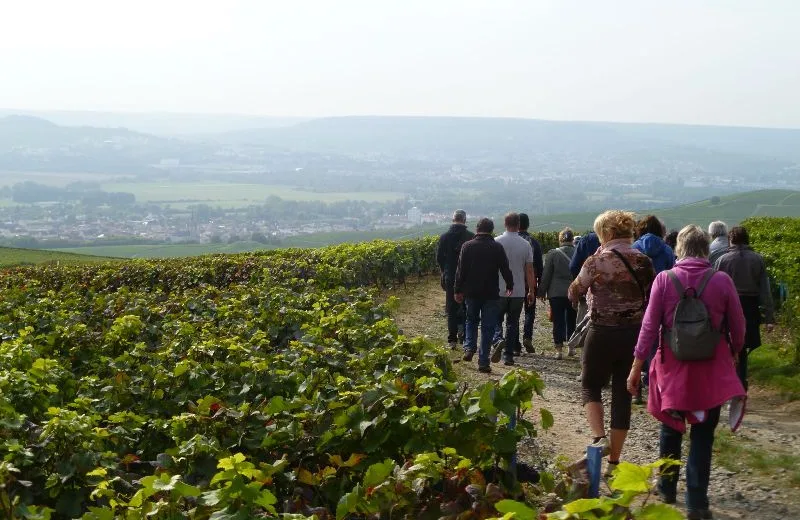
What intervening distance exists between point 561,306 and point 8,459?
9121 millimetres

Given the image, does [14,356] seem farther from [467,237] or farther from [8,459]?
[467,237]

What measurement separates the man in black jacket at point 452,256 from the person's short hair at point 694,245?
6.30 meters

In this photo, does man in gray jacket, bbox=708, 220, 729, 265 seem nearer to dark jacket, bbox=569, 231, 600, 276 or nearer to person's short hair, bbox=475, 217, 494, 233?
dark jacket, bbox=569, 231, 600, 276

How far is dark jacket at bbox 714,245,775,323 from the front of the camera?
31.4ft

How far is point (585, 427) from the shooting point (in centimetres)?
873

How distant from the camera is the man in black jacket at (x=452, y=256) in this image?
12.7m

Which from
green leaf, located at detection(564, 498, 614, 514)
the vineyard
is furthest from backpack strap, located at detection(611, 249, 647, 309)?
green leaf, located at detection(564, 498, 614, 514)

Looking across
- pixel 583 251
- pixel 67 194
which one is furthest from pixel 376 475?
pixel 67 194

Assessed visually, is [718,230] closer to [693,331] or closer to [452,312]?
[452,312]

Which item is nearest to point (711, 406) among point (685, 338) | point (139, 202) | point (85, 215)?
point (685, 338)

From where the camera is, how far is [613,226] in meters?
6.91

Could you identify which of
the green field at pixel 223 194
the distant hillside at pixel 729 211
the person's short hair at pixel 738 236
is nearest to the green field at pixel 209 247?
the distant hillside at pixel 729 211

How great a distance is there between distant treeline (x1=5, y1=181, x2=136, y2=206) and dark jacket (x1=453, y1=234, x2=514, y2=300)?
13061 centimetres

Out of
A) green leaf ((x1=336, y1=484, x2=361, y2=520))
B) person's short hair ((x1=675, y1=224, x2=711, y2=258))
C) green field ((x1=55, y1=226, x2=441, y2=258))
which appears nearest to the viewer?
green leaf ((x1=336, y1=484, x2=361, y2=520))
